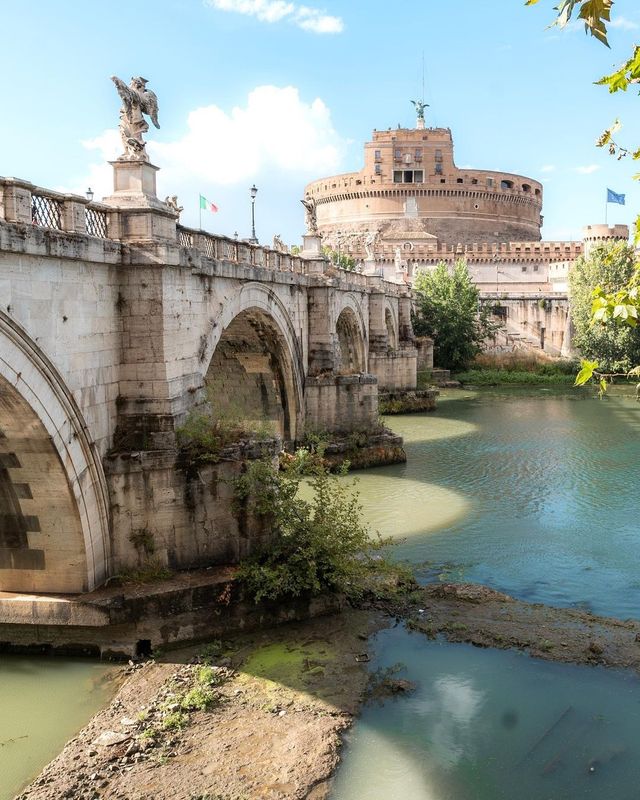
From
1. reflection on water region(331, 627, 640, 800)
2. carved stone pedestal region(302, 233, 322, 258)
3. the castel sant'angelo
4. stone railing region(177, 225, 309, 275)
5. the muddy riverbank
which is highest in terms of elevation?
the castel sant'angelo

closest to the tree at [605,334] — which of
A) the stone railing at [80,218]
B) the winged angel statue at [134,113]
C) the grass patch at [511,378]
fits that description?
the grass patch at [511,378]

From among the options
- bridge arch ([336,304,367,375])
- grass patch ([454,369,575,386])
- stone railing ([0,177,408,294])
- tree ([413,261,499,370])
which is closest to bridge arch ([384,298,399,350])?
tree ([413,261,499,370])

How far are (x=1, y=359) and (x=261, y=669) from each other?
4.53 metres

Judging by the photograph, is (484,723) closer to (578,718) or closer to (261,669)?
(578,718)

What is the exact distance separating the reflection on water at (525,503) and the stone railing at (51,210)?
7.47 m

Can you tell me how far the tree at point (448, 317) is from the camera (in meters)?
44.7

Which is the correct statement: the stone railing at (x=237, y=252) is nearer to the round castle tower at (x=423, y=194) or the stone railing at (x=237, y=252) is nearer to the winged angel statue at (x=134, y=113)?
the winged angel statue at (x=134, y=113)

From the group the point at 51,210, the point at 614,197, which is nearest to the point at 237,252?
the point at 51,210

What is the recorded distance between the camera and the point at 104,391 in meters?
10.3

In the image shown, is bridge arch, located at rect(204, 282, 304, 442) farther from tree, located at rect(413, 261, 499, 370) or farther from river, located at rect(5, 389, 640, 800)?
tree, located at rect(413, 261, 499, 370)

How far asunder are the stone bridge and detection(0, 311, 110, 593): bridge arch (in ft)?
0.06

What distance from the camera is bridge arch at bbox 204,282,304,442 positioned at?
19297mm

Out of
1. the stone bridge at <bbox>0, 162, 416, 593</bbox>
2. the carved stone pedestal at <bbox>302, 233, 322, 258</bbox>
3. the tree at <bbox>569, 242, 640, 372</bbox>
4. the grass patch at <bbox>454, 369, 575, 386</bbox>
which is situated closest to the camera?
the stone bridge at <bbox>0, 162, 416, 593</bbox>

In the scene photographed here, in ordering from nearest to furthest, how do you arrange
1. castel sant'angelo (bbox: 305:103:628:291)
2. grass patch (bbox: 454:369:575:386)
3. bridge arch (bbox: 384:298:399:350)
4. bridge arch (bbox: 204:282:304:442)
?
bridge arch (bbox: 204:282:304:442)
bridge arch (bbox: 384:298:399:350)
grass patch (bbox: 454:369:575:386)
castel sant'angelo (bbox: 305:103:628:291)
